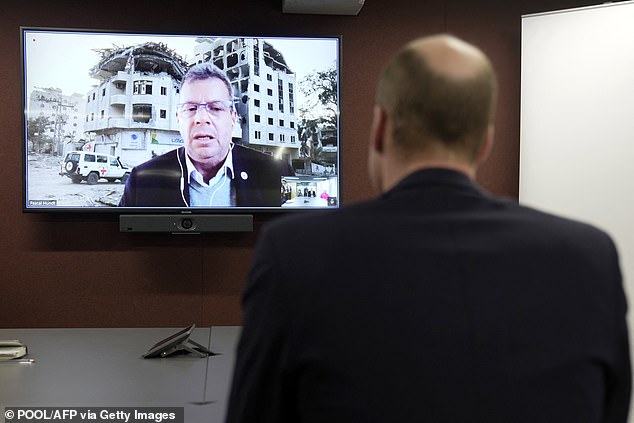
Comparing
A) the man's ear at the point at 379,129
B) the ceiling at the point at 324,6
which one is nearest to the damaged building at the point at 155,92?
the ceiling at the point at 324,6

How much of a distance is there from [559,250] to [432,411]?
0.30 metres

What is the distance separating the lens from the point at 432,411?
96 cm

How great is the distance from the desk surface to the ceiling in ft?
7.05

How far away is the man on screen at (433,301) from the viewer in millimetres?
957

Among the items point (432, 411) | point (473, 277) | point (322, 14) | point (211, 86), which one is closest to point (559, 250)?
point (473, 277)

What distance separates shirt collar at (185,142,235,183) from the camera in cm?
421

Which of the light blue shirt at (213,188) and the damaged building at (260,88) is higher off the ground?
the damaged building at (260,88)

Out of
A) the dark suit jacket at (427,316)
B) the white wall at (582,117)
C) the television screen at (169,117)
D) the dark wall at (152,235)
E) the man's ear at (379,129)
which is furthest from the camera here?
the dark wall at (152,235)

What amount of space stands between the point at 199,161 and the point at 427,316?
341 cm

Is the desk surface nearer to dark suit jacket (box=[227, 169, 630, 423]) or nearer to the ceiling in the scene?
dark suit jacket (box=[227, 169, 630, 423])

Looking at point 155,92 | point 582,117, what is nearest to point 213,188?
point 155,92

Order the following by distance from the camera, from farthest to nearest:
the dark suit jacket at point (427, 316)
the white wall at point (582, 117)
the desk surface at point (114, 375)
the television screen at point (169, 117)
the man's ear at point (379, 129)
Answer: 1. the television screen at point (169, 117)
2. the white wall at point (582, 117)
3. the desk surface at point (114, 375)
4. the man's ear at point (379, 129)
5. the dark suit jacket at point (427, 316)

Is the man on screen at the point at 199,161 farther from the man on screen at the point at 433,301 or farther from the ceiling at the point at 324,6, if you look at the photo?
the man on screen at the point at 433,301

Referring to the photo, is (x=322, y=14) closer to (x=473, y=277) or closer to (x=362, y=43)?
(x=362, y=43)
